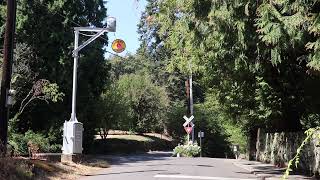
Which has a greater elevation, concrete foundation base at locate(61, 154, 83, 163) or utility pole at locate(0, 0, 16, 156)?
utility pole at locate(0, 0, 16, 156)

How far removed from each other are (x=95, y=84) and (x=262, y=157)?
1399 centimetres

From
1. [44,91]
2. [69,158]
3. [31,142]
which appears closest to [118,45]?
[69,158]

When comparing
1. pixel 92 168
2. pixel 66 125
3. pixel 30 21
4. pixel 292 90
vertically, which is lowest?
pixel 92 168

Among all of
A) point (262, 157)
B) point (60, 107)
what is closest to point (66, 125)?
point (60, 107)

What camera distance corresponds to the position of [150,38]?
73250 mm

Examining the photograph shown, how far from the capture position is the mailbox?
81.5 feet

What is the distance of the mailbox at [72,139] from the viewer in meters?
24.8

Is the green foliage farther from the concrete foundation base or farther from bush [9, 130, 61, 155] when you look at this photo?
the concrete foundation base

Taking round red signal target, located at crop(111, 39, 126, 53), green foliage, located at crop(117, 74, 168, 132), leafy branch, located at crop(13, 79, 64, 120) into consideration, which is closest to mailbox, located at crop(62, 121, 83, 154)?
round red signal target, located at crop(111, 39, 126, 53)

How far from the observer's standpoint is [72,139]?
24953 millimetres

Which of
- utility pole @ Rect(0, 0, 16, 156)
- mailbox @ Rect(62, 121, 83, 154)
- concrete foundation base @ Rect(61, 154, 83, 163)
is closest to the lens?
utility pole @ Rect(0, 0, 16, 156)

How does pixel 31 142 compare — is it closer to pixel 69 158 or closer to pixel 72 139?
pixel 72 139

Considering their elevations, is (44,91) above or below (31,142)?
above

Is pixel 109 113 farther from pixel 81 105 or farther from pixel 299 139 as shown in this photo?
pixel 299 139
